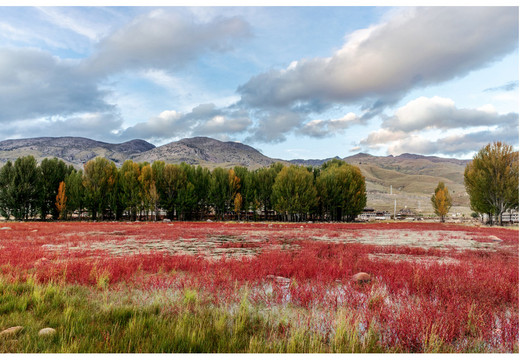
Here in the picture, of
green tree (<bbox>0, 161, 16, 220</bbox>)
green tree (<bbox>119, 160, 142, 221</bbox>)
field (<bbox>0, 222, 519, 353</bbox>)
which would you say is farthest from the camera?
green tree (<bbox>119, 160, 142, 221</bbox>)

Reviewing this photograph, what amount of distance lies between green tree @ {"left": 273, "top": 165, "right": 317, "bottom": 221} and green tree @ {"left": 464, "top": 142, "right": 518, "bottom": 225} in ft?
98.7

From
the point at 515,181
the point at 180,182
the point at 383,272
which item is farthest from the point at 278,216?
the point at 383,272

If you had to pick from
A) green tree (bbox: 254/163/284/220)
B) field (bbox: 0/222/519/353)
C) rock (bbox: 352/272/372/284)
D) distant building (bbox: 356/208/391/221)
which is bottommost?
distant building (bbox: 356/208/391/221)

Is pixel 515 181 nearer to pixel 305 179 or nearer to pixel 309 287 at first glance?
pixel 305 179

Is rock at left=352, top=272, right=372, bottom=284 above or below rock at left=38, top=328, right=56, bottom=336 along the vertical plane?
below

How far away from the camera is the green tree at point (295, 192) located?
58969 millimetres

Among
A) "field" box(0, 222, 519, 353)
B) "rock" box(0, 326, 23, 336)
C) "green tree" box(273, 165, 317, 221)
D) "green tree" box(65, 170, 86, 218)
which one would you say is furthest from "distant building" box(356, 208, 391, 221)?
"rock" box(0, 326, 23, 336)

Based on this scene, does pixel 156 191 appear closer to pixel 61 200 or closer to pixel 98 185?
pixel 98 185

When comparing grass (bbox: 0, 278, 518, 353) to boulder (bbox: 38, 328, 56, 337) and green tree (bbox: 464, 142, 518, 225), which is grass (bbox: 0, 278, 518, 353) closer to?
boulder (bbox: 38, 328, 56, 337)

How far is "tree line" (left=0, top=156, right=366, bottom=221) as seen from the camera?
55531mm

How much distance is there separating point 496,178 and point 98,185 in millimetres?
78295

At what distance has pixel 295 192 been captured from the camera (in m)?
59.2

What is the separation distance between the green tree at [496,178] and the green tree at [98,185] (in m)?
74.1

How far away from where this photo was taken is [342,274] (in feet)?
24.4
